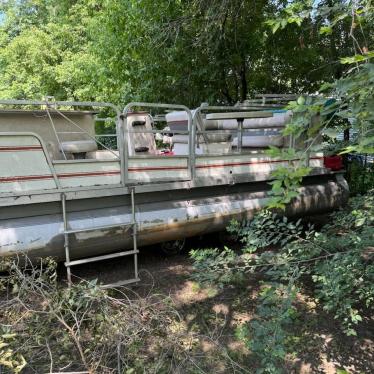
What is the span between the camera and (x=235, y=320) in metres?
3.63

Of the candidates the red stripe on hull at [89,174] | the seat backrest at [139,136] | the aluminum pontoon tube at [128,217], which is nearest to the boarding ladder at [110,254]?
the aluminum pontoon tube at [128,217]

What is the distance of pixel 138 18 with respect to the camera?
8.02 metres

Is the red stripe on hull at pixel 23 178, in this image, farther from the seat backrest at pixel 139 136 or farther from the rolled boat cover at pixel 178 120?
the rolled boat cover at pixel 178 120

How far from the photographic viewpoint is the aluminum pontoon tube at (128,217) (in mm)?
3797

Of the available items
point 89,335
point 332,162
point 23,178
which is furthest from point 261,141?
point 89,335

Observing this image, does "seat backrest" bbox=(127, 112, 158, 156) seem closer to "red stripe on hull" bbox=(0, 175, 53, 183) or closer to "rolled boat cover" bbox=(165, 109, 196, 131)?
"rolled boat cover" bbox=(165, 109, 196, 131)

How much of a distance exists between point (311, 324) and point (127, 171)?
2144 mm

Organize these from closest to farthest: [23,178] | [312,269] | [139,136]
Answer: [312,269] → [23,178] → [139,136]

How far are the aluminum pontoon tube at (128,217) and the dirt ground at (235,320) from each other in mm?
399

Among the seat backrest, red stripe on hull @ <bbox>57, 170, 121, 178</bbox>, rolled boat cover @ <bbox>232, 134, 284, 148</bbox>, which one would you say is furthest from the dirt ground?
rolled boat cover @ <bbox>232, 134, 284, 148</bbox>

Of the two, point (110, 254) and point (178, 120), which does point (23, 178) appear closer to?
point (110, 254)

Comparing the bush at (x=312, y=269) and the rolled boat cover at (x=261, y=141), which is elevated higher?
the rolled boat cover at (x=261, y=141)

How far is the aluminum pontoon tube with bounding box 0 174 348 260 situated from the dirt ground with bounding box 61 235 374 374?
1.31 ft

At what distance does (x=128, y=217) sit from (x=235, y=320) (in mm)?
1411
